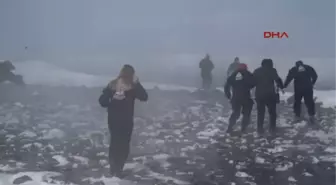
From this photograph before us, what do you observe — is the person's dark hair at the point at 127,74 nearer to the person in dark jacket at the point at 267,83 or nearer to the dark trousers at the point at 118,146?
the dark trousers at the point at 118,146

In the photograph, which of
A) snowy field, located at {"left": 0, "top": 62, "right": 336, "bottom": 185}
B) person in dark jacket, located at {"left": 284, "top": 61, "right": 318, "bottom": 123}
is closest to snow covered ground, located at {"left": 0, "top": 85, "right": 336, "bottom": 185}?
snowy field, located at {"left": 0, "top": 62, "right": 336, "bottom": 185}

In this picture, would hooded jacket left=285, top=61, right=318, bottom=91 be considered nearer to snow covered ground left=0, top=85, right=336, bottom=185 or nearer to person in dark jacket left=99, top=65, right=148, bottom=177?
snow covered ground left=0, top=85, right=336, bottom=185

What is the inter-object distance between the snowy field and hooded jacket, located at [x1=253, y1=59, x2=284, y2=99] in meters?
1.11

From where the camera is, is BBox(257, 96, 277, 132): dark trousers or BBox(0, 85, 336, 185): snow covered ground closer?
BBox(0, 85, 336, 185): snow covered ground

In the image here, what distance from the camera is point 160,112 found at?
53.9ft

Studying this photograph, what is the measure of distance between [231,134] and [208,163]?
10.1 feet

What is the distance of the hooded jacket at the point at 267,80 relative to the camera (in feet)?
36.0

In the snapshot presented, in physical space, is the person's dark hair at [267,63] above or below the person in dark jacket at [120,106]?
above

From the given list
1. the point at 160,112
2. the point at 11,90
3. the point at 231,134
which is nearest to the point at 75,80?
the point at 11,90

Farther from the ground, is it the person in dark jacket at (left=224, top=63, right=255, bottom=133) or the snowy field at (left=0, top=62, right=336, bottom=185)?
the person in dark jacket at (left=224, top=63, right=255, bottom=133)

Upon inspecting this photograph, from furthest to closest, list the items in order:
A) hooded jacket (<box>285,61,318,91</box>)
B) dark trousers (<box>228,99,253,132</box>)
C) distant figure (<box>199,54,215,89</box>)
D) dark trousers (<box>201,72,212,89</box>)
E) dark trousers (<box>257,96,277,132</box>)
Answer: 1. dark trousers (<box>201,72,212,89</box>)
2. distant figure (<box>199,54,215,89</box>)
3. hooded jacket (<box>285,61,318,91</box>)
4. dark trousers (<box>228,99,253,132</box>)
5. dark trousers (<box>257,96,277,132</box>)

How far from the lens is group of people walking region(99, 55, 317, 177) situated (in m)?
7.67

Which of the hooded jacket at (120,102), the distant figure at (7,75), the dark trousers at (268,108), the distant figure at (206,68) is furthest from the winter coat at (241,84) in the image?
the distant figure at (7,75)

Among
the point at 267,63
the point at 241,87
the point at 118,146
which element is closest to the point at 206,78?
the point at 241,87
